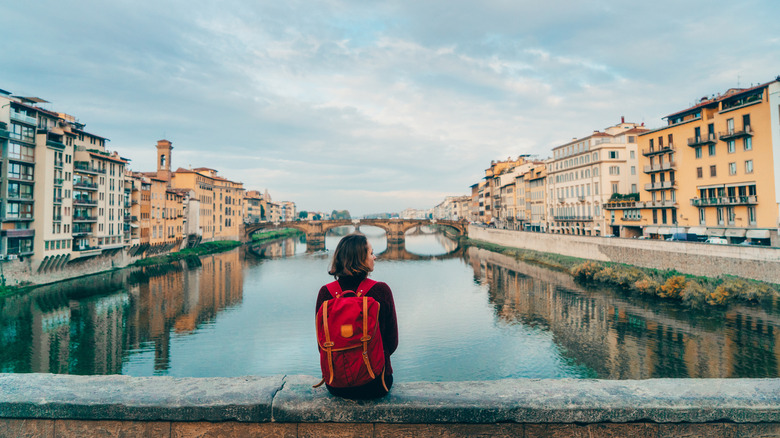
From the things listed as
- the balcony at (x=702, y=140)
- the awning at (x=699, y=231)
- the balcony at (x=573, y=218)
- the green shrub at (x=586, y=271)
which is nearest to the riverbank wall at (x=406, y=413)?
the green shrub at (x=586, y=271)

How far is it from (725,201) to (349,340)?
124 feet

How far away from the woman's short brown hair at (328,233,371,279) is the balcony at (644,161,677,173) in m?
42.0

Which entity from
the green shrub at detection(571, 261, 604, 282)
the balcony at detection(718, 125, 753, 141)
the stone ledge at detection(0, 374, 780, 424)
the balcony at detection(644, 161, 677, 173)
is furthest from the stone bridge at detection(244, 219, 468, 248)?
the stone ledge at detection(0, 374, 780, 424)

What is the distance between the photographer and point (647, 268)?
3334cm

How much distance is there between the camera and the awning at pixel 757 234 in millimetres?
28438

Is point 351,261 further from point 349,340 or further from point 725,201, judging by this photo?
point 725,201

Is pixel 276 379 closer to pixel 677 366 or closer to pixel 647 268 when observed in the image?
pixel 677 366

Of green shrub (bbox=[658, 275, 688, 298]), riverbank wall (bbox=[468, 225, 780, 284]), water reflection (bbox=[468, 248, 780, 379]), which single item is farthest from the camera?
green shrub (bbox=[658, 275, 688, 298])

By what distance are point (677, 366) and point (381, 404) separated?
17.5 m

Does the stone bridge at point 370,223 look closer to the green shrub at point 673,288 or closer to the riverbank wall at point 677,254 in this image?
the riverbank wall at point 677,254

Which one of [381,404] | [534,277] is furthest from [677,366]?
[534,277]

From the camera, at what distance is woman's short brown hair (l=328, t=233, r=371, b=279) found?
2732mm

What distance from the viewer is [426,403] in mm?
2531

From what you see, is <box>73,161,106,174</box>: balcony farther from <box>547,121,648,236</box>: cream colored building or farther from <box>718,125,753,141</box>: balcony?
<box>718,125,753,141</box>: balcony
